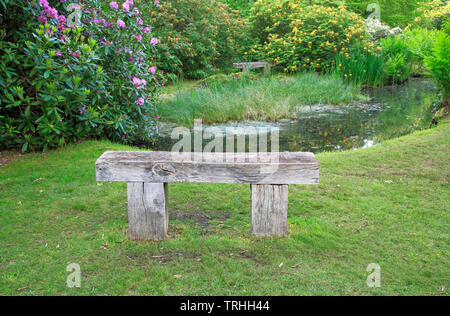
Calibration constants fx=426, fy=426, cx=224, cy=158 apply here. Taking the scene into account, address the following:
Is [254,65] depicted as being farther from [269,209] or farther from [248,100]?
[269,209]

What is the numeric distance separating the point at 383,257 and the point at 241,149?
3.59 meters

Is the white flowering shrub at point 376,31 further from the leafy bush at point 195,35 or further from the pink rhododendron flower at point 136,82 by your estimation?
the pink rhododendron flower at point 136,82

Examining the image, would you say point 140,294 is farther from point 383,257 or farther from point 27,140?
point 27,140

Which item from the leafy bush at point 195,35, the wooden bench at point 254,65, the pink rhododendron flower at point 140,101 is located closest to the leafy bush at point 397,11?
the leafy bush at point 195,35

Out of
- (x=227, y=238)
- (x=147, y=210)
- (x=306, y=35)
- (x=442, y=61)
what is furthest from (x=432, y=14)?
(x=147, y=210)

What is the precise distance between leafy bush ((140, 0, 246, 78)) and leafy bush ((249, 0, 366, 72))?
0.87m

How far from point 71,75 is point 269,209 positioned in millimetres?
3224

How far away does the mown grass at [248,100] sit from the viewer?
8.06 meters

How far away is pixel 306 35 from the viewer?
12.1 metres

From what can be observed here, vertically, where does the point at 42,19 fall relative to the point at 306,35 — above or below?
below

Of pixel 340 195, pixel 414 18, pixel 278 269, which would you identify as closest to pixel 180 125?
pixel 340 195

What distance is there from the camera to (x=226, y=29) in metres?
12.8

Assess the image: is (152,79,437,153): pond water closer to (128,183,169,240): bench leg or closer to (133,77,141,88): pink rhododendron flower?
(133,77,141,88): pink rhododendron flower
